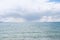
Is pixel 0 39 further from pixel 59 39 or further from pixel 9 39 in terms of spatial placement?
pixel 59 39

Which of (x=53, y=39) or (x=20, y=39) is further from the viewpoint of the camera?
(x=20, y=39)

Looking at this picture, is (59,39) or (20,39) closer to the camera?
(59,39)

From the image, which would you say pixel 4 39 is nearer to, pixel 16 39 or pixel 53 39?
pixel 16 39

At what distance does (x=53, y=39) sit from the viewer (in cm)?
1596

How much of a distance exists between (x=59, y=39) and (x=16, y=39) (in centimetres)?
513

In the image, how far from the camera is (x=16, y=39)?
16406 mm

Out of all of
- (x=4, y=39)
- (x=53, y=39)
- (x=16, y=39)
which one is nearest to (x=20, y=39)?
(x=16, y=39)

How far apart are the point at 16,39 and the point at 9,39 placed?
86 centimetres

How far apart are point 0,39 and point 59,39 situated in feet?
22.5

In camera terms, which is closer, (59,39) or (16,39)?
(59,39)

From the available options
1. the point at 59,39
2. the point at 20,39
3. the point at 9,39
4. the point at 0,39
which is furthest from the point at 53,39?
the point at 0,39

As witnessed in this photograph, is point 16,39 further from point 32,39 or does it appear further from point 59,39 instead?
point 59,39

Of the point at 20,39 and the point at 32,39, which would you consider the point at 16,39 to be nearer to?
the point at 20,39

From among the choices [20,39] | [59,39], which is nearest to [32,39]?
[20,39]
